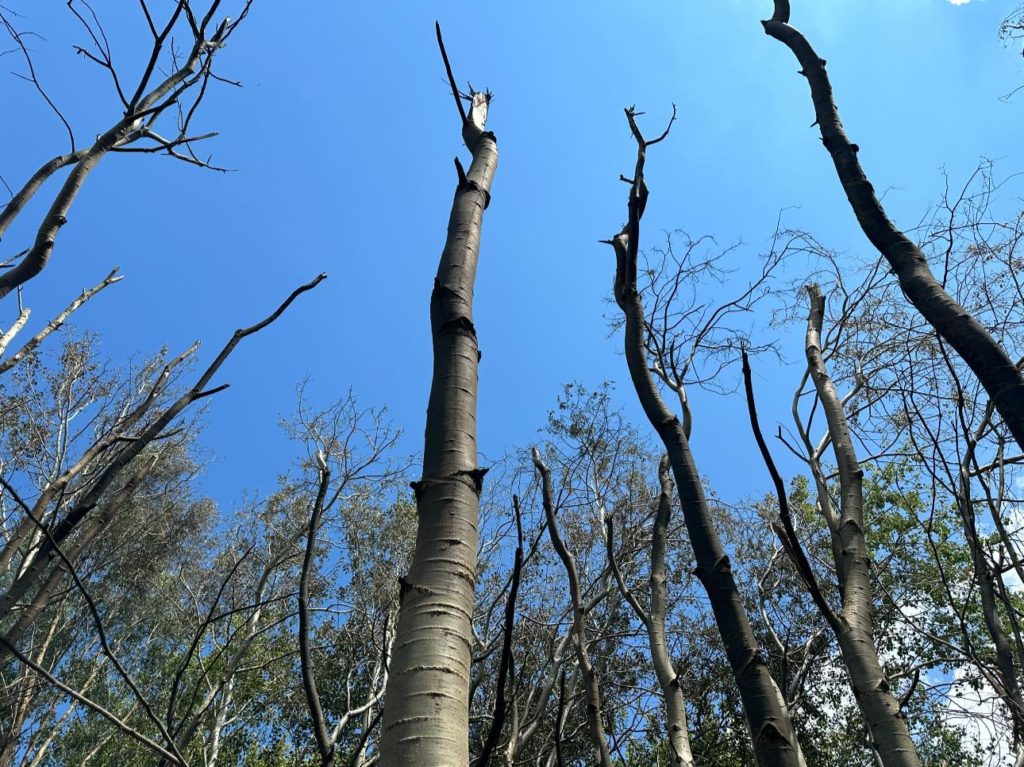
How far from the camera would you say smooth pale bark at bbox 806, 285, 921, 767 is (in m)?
1.68

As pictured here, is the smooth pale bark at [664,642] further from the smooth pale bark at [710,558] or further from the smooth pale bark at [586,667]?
the smooth pale bark at [710,558]

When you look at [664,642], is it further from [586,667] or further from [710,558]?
[710,558]

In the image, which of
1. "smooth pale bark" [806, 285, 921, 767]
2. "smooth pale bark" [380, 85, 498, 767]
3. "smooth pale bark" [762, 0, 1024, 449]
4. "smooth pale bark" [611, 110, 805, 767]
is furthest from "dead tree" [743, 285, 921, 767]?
"smooth pale bark" [762, 0, 1024, 449]

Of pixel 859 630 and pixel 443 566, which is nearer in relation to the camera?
pixel 443 566

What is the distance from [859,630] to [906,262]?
109cm

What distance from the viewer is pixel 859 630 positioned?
1.91m

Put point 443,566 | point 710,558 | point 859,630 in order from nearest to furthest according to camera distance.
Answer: point 443,566 → point 710,558 → point 859,630

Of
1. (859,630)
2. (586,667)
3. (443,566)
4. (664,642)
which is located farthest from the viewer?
(664,642)

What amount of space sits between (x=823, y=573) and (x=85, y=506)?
→ 9.22 metres

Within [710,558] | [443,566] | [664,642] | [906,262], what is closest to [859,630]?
[710,558]

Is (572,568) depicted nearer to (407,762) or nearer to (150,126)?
(407,762)

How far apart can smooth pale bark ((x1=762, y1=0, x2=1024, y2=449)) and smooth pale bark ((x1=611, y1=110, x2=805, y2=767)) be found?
0.70m

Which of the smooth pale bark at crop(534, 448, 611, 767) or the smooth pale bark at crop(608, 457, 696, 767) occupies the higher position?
the smooth pale bark at crop(608, 457, 696, 767)

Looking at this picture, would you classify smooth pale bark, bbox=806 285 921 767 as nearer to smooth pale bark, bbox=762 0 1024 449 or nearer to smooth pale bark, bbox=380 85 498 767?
smooth pale bark, bbox=762 0 1024 449
